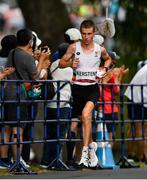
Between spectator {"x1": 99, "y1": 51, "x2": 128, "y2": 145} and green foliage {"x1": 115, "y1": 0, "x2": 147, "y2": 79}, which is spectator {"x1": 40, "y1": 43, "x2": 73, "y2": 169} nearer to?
spectator {"x1": 99, "y1": 51, "x2": 128, "y2": 145}

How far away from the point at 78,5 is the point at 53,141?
13.2m

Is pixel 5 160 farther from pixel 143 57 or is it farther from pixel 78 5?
pixel 78 5

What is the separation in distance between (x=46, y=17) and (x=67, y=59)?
8.33 metres

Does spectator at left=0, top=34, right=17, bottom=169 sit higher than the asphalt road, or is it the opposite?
spectator at left=0, top=34, right=17, bottom=169

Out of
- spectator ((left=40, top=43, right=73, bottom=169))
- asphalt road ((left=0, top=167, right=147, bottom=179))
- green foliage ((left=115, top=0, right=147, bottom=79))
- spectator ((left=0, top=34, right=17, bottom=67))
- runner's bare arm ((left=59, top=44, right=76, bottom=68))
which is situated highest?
green foliage ((left=115, top=0, right=147, bottom=79))

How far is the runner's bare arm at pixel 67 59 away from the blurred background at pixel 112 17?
578 centimetres

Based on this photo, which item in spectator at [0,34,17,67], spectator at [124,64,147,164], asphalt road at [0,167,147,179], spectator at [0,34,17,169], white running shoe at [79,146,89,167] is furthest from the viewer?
spectator at [124,64,147,164]

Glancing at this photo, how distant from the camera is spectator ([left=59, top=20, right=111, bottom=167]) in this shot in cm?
1592

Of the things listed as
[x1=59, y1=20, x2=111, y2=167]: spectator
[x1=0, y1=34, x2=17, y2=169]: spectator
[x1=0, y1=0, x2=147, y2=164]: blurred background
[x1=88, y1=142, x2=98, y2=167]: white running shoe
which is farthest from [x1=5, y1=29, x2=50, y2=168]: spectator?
[x1=0, y1=0, x2=147, y2=164]: blurred background

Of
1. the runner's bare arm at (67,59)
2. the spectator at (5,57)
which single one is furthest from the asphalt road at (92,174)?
the runner's bare arm at (67,59)

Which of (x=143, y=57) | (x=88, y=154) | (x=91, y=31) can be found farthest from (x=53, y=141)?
(x=143, y=57)

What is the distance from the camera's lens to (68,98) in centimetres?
1623

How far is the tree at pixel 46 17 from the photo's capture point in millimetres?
A: 23891

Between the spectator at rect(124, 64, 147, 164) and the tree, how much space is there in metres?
5.68
